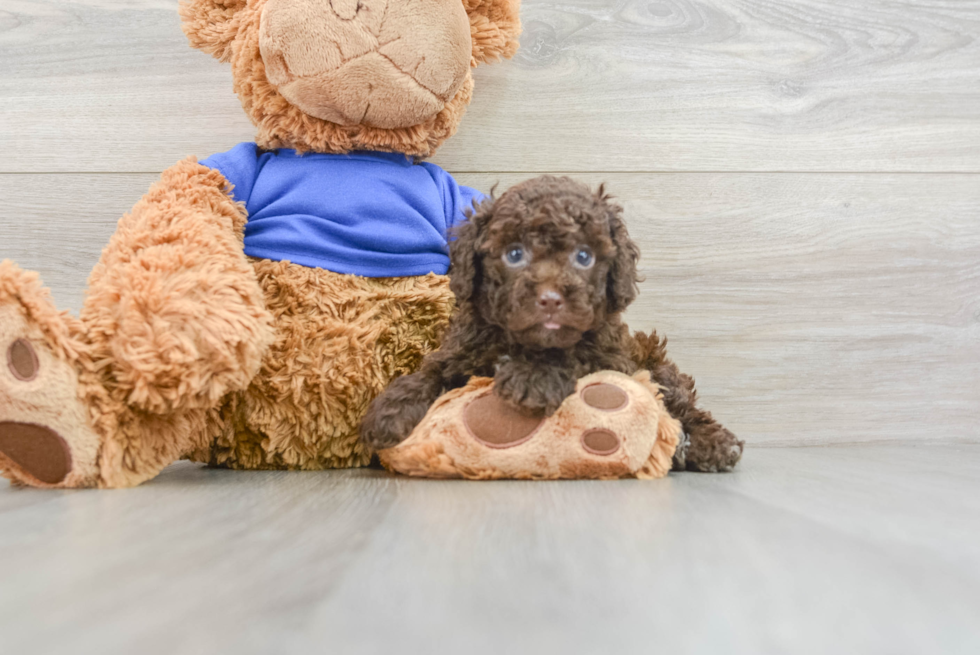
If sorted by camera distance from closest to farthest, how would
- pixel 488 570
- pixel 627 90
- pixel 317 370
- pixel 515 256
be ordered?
pixel 488 570, pixel 515 256, pixel 317 370, pixel 627 90

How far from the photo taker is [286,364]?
0.89m

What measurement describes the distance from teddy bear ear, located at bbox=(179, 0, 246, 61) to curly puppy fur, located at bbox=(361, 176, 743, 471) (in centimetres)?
44

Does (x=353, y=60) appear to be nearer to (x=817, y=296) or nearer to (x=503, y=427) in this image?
(x=503, y=427)

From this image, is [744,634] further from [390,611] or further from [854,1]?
[854,1]

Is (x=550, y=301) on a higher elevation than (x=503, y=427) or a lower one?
higher

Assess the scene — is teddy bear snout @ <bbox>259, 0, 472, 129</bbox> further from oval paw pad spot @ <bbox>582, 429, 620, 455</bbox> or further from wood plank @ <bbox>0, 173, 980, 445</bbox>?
oval paw pad spot @ <bbox>582, 429, 620, 455</bbox>

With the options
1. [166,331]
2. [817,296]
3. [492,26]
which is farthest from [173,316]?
[817,296]

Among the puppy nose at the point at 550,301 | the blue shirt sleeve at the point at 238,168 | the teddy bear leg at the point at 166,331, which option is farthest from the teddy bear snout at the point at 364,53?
the puppy nose at the point at 550,301

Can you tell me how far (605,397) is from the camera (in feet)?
2.59

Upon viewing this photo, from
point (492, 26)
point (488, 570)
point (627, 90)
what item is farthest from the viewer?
point (627, 90)

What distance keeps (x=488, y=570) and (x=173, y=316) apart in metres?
0.44

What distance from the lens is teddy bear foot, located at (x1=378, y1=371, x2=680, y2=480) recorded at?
30.6 inches

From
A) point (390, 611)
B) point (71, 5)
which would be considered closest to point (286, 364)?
point (390, 611)

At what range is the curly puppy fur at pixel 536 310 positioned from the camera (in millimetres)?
764
